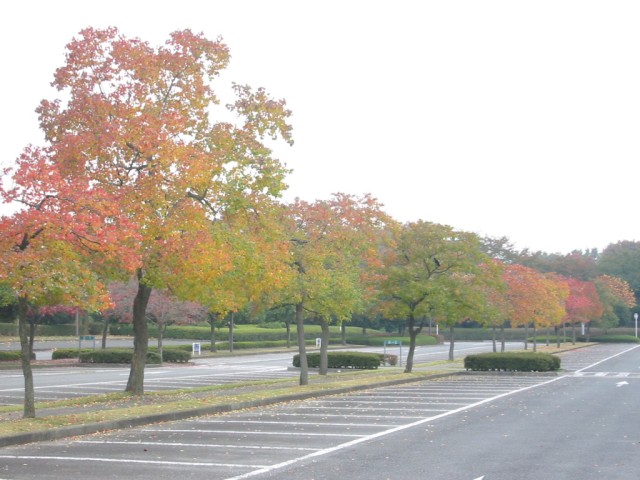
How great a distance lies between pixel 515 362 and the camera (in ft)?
110

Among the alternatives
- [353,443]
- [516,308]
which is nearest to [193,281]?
[353,443]

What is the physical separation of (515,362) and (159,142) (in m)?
21.3

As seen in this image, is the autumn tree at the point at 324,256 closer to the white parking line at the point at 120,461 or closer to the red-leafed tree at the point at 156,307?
the white parking line at the point at 120,461

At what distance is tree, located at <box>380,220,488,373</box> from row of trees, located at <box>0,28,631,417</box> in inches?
253

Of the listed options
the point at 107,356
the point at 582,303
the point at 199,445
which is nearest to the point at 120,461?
the point at 199,445

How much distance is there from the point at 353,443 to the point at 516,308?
39498 mm

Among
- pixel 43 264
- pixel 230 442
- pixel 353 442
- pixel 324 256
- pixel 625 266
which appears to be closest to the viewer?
pixel 353 442

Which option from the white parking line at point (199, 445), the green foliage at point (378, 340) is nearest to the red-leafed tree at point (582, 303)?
the green foliage at point (378, 340)

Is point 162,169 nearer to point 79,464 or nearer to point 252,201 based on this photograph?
point 252,201

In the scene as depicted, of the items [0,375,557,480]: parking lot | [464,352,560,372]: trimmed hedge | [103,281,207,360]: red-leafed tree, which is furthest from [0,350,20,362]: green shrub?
[0,375,557,480]: parking lot

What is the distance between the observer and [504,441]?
12.9 metres

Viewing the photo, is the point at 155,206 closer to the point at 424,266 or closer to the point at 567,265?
the point at 424,266

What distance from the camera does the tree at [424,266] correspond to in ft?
103

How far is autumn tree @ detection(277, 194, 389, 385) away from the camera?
2355 centimetres
